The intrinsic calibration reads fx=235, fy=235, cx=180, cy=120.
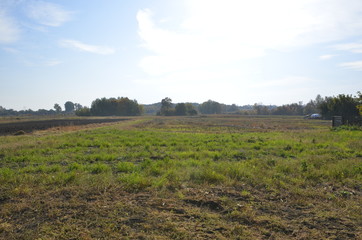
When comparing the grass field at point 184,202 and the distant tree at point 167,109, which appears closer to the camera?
the grass field at point 184,202

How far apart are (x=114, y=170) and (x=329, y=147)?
39.9 ft

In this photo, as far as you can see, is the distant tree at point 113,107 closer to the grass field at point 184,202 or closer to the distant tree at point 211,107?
the distant tree at point 211,107

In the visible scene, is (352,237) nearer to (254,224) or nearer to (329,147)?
(254,224)

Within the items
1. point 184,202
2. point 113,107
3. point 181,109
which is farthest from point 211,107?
point 184,202

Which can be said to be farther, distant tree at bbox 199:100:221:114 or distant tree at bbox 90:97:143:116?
distant tree at bbox 199:100:221:114

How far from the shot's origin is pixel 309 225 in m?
4.91

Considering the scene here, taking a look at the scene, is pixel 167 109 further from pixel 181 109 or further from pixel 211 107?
pixel 211 107

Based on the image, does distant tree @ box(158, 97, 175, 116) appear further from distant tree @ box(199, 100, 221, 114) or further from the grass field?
the grass field

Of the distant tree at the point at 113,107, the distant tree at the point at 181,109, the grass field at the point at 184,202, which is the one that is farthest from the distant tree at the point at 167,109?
the grass field at the point at 184,202

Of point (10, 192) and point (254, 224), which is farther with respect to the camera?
point (10, 192)

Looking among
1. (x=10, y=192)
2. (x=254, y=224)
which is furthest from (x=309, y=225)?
(x=10, y=192)

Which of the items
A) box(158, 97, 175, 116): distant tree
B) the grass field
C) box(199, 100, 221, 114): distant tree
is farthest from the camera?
box(199, 100, 221, 114): distant tree

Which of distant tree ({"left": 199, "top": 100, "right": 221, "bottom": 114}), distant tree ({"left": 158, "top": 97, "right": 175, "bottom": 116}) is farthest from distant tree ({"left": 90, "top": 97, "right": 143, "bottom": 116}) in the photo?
distant tree ({"left": 199, "top": 100, "right": 221, "bottom": 114})

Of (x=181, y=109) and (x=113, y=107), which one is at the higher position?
(x=113, y=107)
